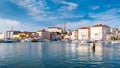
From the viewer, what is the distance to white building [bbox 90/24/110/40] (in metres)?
185

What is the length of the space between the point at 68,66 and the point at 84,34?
17518 centimetres

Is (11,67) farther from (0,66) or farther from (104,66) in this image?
(104,66)

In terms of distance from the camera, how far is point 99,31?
610 ft

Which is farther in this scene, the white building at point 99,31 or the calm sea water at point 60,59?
the white building at point 99,31

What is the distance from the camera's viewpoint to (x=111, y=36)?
173 meters

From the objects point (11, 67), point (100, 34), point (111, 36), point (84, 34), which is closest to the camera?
point (11, 67)

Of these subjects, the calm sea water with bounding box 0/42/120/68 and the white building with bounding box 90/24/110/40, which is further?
the white building with bounding box 90/24/110/40

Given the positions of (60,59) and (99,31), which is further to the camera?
(99,31)

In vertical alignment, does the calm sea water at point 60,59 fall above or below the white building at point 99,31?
below

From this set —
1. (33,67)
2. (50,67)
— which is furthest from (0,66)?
(50,67)

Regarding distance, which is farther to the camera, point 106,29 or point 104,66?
point 106,29

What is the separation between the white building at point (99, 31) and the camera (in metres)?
→ 185

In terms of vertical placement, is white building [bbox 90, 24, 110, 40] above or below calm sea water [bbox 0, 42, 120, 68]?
above

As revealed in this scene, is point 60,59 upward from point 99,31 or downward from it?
downward
